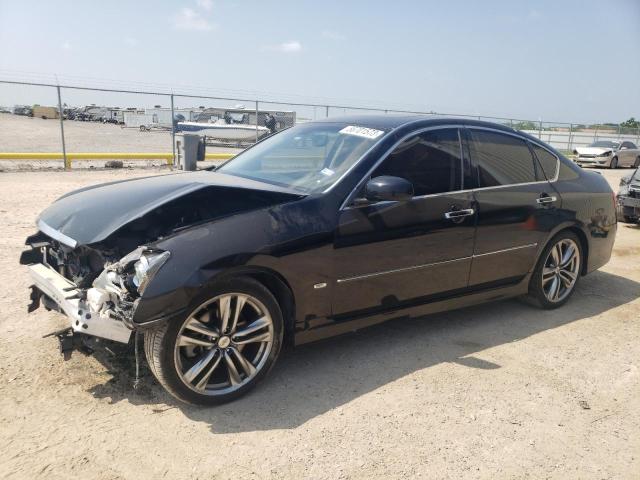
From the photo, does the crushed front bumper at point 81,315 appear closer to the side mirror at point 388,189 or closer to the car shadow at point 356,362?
the car shadow at point 356,362

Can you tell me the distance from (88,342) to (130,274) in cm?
51

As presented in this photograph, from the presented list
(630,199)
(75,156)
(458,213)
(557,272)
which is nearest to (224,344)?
(458,213)

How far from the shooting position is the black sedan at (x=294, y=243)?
2.86 m

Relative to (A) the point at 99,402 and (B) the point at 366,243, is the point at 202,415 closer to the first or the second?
(A) the point at 99,402

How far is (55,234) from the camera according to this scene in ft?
10.7

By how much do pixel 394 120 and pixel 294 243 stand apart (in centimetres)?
150

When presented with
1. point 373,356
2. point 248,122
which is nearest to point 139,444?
point 373,356

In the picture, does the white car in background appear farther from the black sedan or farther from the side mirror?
the side mirror

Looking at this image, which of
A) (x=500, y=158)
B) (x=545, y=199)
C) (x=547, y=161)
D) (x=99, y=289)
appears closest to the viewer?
(x=99, y=289)

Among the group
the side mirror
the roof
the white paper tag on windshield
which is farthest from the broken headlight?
the roof

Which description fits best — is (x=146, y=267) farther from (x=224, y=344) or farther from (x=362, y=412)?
(x=362, y=412)

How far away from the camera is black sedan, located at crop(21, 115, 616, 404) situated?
286 cm

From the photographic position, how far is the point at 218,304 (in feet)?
9.78

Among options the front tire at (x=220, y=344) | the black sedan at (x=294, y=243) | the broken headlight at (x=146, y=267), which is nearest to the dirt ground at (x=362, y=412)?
the front tire at (x=220, y=344)
